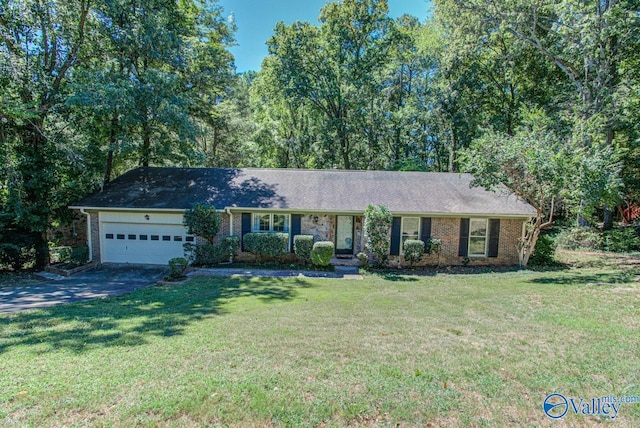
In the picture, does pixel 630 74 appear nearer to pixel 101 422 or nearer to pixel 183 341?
pixel 183 341

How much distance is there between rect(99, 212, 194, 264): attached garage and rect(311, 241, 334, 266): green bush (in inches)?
200

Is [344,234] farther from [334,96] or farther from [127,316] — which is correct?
[334,96]

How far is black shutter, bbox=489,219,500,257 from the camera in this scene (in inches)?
510

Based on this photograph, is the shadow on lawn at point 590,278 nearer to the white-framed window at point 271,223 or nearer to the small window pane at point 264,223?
the white-framed window at point 271,223

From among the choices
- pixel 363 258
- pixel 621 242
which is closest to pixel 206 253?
pixel 363 258

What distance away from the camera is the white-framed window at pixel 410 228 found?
13.0 meters

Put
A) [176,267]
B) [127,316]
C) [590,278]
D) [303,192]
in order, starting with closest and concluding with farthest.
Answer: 1. [127,316]
2. [590,278]
3. [176,267]
4. [303,192]

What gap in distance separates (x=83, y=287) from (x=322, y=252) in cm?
767

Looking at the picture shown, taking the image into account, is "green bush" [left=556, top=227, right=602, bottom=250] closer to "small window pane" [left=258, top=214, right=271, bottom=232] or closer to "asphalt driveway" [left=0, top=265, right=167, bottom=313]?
"small window pane" [left=258, top=214, right=271, bottom=232]

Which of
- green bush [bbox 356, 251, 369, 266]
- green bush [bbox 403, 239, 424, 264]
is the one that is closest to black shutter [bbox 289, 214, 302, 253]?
green bush [bbox 356, 251, 369, 266]

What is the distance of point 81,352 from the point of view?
464 centimetres

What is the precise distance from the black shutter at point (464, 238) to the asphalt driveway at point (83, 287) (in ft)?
37.0

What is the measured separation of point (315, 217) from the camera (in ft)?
43.7

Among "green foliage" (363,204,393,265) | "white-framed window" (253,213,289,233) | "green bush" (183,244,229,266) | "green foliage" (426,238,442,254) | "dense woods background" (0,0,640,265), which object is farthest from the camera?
"white-framed window" (253,213,289,233)
